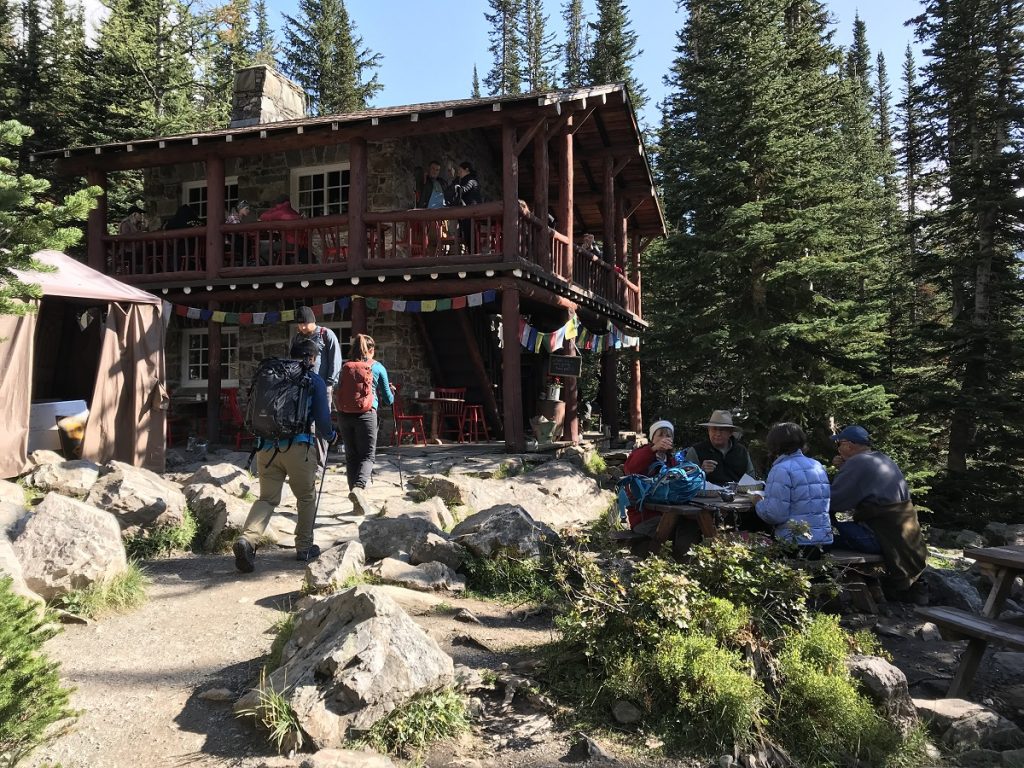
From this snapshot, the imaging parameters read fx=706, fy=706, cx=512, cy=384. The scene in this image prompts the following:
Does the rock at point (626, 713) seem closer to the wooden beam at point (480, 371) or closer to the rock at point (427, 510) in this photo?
the rock at point (427, 510)

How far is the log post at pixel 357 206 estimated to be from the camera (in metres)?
11.6

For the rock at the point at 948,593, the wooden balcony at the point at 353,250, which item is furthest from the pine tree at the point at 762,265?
the rock at the point at 948,593

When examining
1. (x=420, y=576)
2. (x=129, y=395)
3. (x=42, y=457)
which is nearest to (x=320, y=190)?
(x=129, y=395)

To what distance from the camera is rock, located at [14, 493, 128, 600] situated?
4270 millimetres

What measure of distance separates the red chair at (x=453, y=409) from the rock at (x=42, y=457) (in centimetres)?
617

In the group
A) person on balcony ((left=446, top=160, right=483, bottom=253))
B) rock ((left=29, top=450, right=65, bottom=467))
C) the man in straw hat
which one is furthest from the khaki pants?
person on balcony ((left=446, top=160, right=483, bottom=253))

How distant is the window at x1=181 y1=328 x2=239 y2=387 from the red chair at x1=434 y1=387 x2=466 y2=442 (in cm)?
438

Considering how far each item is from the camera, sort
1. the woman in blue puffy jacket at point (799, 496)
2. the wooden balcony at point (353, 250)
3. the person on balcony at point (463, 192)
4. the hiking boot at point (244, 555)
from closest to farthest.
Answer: the woman in blue puffy jacket at point (799, 496), the hiking boot at point (244, 555), the wooden balcony at point (353, 250), the person on balcony at point (463, 192)

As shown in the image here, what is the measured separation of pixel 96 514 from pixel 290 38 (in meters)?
36.0

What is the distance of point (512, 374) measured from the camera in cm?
1089

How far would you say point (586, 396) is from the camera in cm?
2673

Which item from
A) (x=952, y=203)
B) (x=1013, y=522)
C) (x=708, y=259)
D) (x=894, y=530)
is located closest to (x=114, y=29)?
(x=708, y=259)

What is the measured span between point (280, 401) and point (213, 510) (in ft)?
5.80

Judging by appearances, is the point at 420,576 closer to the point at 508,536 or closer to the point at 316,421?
the point at 508,536
